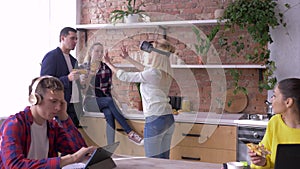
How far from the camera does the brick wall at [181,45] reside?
164 inches

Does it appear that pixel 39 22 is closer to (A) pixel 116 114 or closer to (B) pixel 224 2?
(A) pixel 116 114

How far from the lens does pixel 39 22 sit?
416 centimetres

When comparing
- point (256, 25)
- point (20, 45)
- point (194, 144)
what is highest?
point (256, 25)

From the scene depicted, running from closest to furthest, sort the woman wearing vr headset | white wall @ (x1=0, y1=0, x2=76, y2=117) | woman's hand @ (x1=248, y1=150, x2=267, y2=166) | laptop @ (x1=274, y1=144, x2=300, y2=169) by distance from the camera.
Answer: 1. laptop @ (x1=274, y1=144, x2=300, y2=169)
2. woman's hand @ (x1=248, y1=150, x2=267, y2=166)
3. the woman wearing vr headset
4. white wall @ (x1=0, y1=0, x2=76, y2=117)

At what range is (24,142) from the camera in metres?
1.92

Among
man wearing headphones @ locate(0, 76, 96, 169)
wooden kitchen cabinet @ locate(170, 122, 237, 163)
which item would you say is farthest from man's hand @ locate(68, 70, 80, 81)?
man wearing headphones @ locate(0, 76, 96, 169)

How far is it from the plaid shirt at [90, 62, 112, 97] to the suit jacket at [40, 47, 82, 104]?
1.34 ft

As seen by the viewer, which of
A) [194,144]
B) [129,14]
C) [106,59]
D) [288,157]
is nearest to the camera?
[288,157]

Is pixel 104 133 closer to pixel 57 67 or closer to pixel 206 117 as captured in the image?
pixel 57 67

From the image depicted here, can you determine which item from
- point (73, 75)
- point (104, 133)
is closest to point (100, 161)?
point (73, 75)

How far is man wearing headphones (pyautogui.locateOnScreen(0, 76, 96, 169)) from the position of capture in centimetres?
179

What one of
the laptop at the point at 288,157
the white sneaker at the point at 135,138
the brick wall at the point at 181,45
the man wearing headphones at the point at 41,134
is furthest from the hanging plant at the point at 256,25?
the laptop at the point at 288,157

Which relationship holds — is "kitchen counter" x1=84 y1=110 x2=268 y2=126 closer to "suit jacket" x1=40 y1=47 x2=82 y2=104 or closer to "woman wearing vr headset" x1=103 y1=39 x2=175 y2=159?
"woman wearing vr headset" x1=103 y1=39 x2=175 y2=159

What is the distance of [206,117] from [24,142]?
2326 mm
